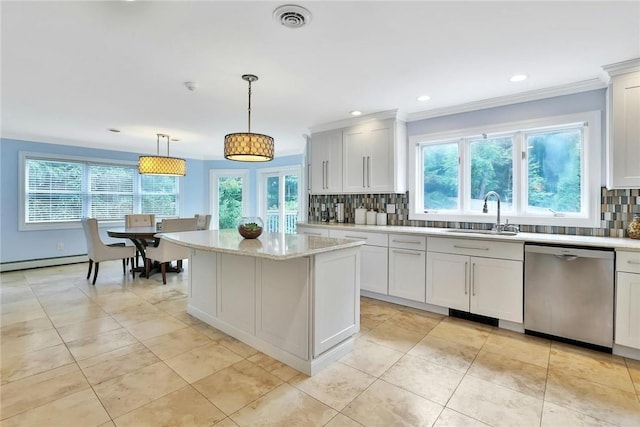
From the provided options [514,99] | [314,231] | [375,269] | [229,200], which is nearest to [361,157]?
[314,231]

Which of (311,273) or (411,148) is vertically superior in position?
(411,148)

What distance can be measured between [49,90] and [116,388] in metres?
3.04

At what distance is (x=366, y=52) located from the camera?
2375 mm

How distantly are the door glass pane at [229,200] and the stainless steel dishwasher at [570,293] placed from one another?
633 centimetres

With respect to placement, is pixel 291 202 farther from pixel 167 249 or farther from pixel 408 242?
pixel 408 242

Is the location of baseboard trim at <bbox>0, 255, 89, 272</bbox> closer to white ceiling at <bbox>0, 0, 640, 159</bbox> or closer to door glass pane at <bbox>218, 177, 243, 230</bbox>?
white ceiling at <bbox>0, 0, 640, 159</bbox>

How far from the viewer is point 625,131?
2592 millimetres

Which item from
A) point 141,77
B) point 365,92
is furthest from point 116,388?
point 365,92

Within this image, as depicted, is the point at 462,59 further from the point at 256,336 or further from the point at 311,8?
the point at 256,336

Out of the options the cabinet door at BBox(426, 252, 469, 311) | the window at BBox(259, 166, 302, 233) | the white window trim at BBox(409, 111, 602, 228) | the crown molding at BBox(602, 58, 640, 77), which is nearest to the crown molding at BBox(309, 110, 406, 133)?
the white window trim at BBox(409, 111, 602, 228)

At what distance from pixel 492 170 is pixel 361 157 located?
1.61 m

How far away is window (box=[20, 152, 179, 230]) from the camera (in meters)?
5.41

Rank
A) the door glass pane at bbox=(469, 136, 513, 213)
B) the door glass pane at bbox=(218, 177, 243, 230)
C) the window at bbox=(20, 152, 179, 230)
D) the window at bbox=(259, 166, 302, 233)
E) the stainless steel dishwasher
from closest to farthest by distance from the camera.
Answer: the stainless steel dishwasher < the door glass pane at bbox=(469, 136, 513, 213) < the window at bbox=(20, 152, 179, 230) < the window at bbox=(259, 166, 302, 233) < the door glass pane at bbox=(218, 177, 243, 230)

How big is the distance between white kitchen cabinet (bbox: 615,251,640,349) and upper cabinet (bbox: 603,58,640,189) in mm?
669
